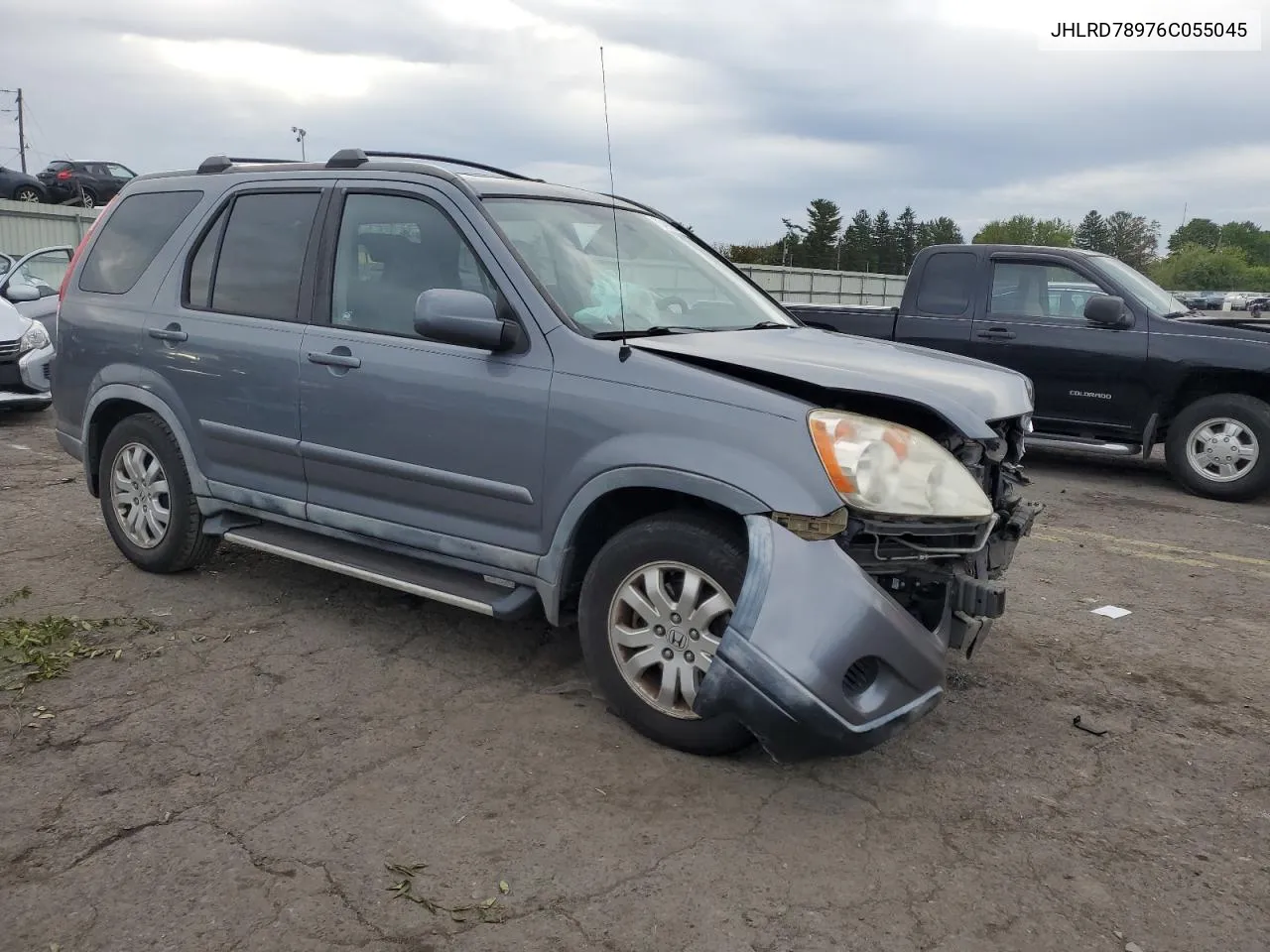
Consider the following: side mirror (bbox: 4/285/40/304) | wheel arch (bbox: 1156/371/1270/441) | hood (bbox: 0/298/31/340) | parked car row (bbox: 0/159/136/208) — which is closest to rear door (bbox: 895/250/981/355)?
wheel arch (bbox: 1156/371/1270/441)

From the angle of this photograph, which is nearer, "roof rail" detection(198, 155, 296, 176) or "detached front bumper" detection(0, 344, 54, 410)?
"roof rail" detection(198, 155, 296, 176)

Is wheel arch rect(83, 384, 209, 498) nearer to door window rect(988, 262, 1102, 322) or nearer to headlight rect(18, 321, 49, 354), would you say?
headlight rect(18, 321, 49, 354)

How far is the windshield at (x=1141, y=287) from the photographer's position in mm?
8523

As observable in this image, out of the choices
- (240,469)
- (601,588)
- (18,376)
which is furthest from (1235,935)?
(18,376)

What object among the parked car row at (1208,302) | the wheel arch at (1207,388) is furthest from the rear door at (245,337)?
the parked car row at (1208,302)

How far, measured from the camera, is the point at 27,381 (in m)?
9.77

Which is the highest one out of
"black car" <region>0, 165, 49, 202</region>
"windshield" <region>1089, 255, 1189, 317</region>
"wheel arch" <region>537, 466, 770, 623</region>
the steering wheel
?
"black car" <region>0, 165, 49, 202</region>

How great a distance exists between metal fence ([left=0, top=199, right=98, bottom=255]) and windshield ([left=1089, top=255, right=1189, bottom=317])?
70.8ft

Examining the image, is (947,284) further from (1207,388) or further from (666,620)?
(666,620)

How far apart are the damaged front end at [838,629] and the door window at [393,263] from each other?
60.4 inches

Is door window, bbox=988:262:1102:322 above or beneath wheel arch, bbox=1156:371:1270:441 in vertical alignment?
above

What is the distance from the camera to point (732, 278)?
4.88 m

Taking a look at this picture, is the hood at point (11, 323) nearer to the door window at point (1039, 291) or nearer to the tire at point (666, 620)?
the tire at point (666, 620)

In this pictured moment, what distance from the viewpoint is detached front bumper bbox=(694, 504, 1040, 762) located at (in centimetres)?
295
